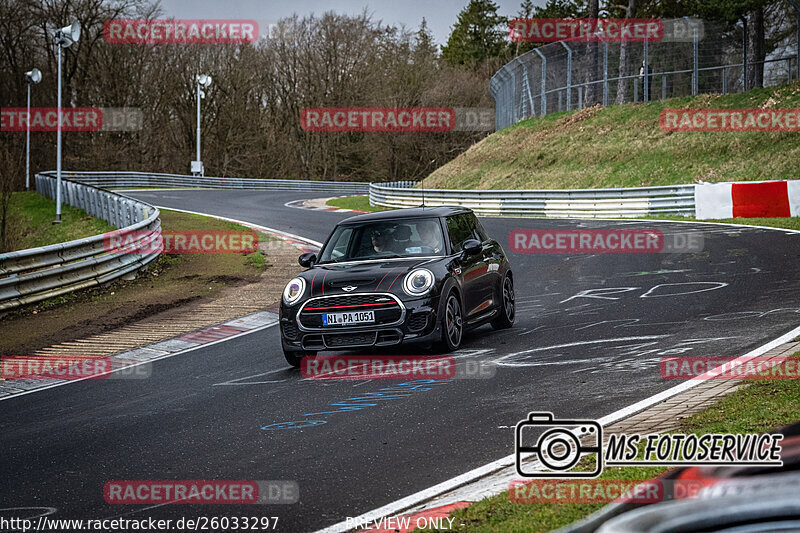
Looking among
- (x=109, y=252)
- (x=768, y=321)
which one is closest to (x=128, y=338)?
(x=109, y=252)

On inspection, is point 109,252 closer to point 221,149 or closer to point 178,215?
point 178,215

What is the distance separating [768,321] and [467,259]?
3.37 meters

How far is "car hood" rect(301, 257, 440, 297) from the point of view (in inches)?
363

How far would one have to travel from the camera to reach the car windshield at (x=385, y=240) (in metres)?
10.3

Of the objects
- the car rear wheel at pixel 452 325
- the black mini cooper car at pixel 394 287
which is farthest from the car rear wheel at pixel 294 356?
the car rear wheel at pixel 452 325

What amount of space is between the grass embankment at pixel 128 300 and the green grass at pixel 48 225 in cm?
496

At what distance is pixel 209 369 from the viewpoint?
9656mm

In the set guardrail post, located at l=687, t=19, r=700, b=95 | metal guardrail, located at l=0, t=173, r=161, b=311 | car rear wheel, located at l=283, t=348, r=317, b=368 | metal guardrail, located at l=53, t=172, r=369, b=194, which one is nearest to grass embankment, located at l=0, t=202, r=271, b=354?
metal guardrail, located at l=0, t=173, r=161, b=311

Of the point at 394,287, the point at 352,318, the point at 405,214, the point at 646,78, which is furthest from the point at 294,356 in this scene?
the point at 646,78

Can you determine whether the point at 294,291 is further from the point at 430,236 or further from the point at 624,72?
the point at 624,72

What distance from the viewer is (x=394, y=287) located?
922cm

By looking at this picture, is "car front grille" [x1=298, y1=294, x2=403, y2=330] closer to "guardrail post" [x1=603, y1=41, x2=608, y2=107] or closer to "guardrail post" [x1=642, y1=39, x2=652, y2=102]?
"guardrail post" [x1=642, y1=39, x2=652, y2=102]

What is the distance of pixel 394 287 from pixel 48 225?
78.6 ft

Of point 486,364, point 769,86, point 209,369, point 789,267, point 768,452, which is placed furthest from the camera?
point 769,86
